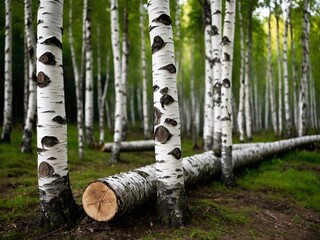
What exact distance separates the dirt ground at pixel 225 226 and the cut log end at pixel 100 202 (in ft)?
0.60

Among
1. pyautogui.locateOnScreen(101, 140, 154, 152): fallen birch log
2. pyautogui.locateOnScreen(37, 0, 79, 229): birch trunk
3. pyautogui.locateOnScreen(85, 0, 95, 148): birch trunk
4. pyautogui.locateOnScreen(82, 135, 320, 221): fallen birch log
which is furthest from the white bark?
pyautogui.locateOnScreen(37, 0, 79, 229): birch trunk

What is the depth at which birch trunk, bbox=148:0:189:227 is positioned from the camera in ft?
12.5

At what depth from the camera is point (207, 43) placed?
36.1 feet

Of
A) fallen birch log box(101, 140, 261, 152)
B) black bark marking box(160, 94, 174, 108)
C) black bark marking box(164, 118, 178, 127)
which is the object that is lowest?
fallen birch log box(101, 140, 261, 152)

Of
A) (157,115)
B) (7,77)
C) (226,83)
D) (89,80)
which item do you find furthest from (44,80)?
(7,77)

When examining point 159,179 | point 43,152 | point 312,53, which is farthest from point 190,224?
point 312,53

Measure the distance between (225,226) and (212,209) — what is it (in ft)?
1.67

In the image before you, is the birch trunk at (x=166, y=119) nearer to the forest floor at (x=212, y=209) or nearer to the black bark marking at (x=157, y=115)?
the black bark marking at (x=157, y=115)

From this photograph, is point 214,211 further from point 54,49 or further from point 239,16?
point 239,16

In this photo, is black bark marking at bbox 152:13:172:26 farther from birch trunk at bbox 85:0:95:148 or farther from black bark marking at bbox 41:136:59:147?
birch trunk at bbox 85:0:95:148

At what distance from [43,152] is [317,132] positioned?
12.5m

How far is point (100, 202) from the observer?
3.66 metres

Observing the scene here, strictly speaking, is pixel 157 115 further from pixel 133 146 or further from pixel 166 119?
pixel 133 146

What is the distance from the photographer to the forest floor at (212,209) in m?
3.64
